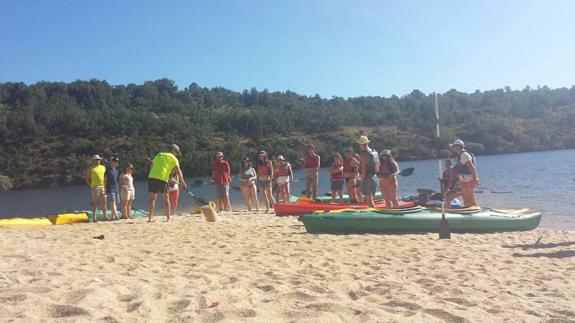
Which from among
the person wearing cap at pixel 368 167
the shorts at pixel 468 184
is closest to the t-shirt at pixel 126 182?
the person wearing cap at pixel 368 167

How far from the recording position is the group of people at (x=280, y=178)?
26.9ft

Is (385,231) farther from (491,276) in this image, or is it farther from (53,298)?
(53,298)

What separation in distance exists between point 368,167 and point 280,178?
372 centimetres

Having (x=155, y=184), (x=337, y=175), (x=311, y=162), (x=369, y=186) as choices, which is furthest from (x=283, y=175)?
(x=155, y=184)

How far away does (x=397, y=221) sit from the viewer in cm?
738

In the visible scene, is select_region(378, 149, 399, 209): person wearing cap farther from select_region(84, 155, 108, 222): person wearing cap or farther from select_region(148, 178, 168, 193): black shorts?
select_region(84, 155, 108, 222): person wearing cap

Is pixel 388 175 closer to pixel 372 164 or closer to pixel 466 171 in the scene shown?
pixel 372 164

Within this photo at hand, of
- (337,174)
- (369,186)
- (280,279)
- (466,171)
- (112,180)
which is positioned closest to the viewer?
(280,279)

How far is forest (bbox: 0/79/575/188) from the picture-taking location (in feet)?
217

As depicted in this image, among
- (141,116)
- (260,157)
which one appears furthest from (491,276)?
(141,116)

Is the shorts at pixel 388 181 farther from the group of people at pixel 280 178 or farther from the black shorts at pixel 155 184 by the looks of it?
the black shorts at pixel 155 184

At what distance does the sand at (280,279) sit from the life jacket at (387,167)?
2.01 meters

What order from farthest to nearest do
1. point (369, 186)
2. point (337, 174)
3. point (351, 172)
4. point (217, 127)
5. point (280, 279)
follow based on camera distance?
→ 1. point (217, 127)
2. point (337, 174)
3. point (351, 172)
4. point (369, 186)
5. point (280, 279)

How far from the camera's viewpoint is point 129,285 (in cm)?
361
